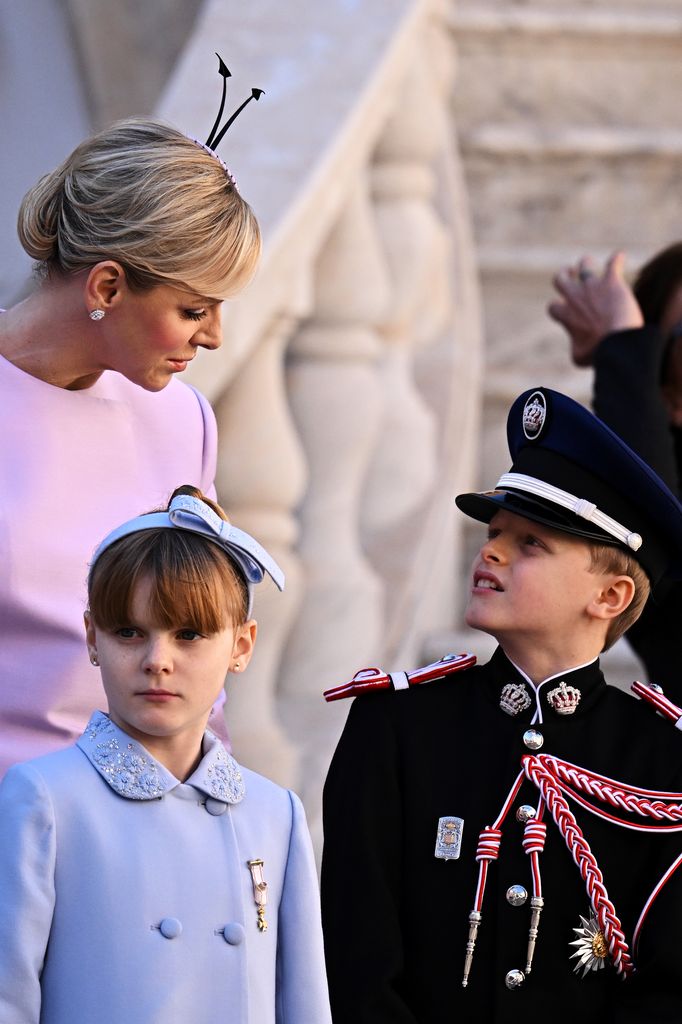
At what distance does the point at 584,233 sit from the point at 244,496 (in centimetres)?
209

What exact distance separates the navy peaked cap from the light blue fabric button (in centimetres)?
63

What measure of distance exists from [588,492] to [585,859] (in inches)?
17.5

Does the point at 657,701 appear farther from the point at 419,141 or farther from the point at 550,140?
the point at 550,140

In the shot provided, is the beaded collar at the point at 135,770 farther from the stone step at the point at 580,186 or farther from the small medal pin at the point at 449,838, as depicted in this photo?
the stone step at the point at 580,186

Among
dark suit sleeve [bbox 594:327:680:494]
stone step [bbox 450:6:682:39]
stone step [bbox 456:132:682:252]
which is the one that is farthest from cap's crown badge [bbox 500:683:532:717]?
stone step [bbox 450:6:682:39]

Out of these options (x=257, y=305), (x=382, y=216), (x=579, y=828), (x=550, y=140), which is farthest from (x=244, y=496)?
(x=550, y=140)

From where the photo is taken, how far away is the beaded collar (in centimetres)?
210

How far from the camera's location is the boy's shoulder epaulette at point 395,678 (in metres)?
2.49

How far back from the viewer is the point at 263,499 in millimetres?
3830

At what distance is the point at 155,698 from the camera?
2.11 m

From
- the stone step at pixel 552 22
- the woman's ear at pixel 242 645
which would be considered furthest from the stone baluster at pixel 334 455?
the woman's ear at pixel 242 645

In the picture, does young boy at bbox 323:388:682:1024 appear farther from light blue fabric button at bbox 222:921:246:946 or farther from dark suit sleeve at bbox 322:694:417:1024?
light blue fabric button at bbox 222:921:246:946

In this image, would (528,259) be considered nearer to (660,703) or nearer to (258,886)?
(660,703)

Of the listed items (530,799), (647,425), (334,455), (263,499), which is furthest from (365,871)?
(334,455)
